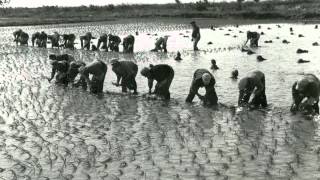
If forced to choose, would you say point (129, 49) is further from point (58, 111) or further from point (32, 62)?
point (58, 111)

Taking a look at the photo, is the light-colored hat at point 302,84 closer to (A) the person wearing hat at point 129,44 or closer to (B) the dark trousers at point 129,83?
Result: (B) the dark trousers at point 129,83

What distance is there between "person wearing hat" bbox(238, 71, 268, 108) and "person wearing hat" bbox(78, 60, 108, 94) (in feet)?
14.2

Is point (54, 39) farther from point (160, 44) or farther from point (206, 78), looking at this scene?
point (206, 78)

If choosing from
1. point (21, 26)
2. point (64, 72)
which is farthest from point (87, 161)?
point (21, 26)

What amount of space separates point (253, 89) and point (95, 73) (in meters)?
4.62

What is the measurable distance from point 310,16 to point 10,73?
4916 centimetres

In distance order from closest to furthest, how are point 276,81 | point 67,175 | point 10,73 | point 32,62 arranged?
point 67,175, point 276,81, point 10,73, point 32,62

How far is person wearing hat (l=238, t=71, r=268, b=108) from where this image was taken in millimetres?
11969

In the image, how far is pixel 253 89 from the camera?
1227 centimetres

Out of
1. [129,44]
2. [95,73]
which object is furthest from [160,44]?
[95,73]

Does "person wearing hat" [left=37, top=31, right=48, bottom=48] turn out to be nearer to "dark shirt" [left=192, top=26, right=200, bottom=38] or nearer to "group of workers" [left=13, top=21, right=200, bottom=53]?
"group of workers" [left=13, top=21, right=200, bottom=53]

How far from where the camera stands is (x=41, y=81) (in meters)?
17.6

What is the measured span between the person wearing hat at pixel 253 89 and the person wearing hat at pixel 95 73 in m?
4.31

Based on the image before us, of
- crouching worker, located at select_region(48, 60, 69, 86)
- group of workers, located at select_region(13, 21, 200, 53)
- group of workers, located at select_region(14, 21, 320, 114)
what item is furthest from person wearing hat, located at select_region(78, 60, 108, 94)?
group of workers, located at select_region(13, 21, 200, 53)
